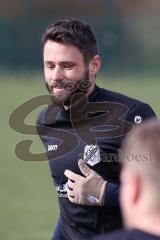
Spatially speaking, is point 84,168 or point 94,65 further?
point 94,65

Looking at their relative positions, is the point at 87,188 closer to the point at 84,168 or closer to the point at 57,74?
the point at 84,168

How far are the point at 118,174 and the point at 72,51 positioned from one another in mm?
776

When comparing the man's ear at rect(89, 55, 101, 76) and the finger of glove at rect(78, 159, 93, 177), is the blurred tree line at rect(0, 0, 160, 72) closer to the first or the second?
the man's ear at rect(89, 55, 101, 76)

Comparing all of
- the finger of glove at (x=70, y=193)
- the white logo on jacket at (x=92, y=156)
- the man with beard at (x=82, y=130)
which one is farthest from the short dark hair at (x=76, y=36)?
the finger of glove at (x=70, y=193)

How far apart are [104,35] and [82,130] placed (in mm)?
27178

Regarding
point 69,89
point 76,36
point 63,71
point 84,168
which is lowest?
point 84,168

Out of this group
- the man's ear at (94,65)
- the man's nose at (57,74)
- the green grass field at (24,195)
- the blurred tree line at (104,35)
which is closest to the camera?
the man's nose at (57,74)

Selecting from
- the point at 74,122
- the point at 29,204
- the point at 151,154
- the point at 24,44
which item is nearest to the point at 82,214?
the point at 74,122

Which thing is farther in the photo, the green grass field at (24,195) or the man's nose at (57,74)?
the green grass field at (24,195)

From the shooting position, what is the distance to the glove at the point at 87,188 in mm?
4805

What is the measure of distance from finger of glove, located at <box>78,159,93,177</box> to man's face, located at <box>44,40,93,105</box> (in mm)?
423

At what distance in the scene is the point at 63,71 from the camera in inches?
197

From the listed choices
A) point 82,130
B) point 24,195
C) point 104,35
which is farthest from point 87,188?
point 104,35

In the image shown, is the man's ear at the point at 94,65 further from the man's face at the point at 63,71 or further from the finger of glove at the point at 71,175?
the finger of glove at the point at 71,175
